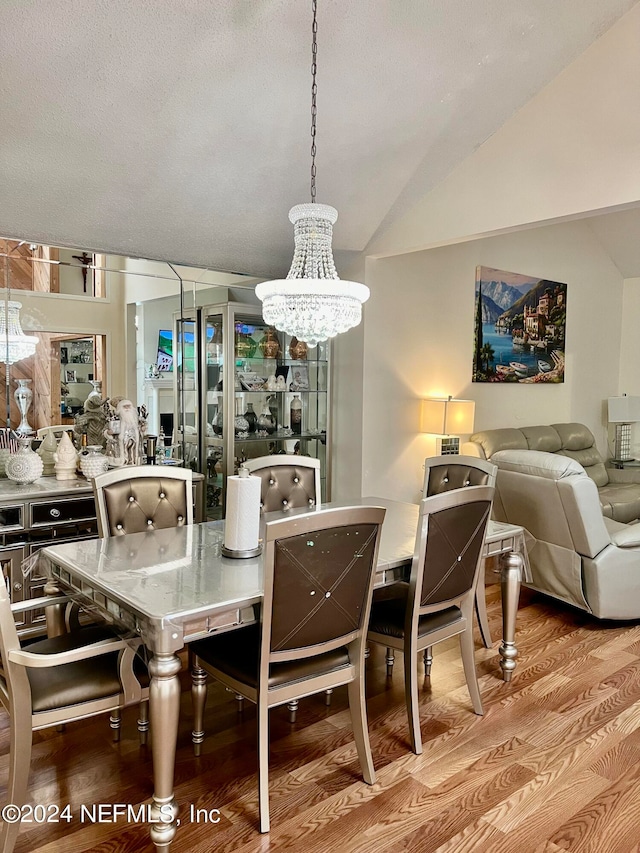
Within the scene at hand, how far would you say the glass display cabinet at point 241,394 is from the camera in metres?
4.16

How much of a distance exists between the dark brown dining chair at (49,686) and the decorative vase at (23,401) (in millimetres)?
1545

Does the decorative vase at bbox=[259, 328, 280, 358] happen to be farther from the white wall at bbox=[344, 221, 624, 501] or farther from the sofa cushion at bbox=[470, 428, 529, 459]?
the sofa cushion at bbox=[470, 428, 529, 459]

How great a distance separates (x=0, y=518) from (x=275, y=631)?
1891 millimetres

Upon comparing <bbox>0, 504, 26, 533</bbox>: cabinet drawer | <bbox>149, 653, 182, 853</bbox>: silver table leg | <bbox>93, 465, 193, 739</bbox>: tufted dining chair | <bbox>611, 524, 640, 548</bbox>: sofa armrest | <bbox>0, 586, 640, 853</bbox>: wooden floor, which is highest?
<bbox>93, 465, 193, 739</bbox>: tufted dining chair

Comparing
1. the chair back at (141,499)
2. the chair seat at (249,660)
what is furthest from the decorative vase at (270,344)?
the chair seat at (249,660)

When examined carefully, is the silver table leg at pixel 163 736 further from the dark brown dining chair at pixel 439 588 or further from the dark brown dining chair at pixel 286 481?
the dark brown dining chair at pixel 286 481

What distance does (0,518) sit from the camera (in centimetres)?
315

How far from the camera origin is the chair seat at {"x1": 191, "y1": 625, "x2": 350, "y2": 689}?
2.05 meters

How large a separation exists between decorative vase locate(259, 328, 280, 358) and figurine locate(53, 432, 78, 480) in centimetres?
147

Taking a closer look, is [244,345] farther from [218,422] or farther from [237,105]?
[237,105]

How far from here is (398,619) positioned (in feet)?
8.34

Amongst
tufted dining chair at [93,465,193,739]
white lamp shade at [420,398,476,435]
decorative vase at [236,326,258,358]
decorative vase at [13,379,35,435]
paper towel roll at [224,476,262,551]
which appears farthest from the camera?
white lamp shade at [420,398,476,435]

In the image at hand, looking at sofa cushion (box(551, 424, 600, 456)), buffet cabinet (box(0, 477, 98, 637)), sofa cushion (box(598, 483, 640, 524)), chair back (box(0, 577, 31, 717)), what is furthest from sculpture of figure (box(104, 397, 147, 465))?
sofa cushion (box(551, 424, 600, 456))

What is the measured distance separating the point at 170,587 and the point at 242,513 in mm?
415
